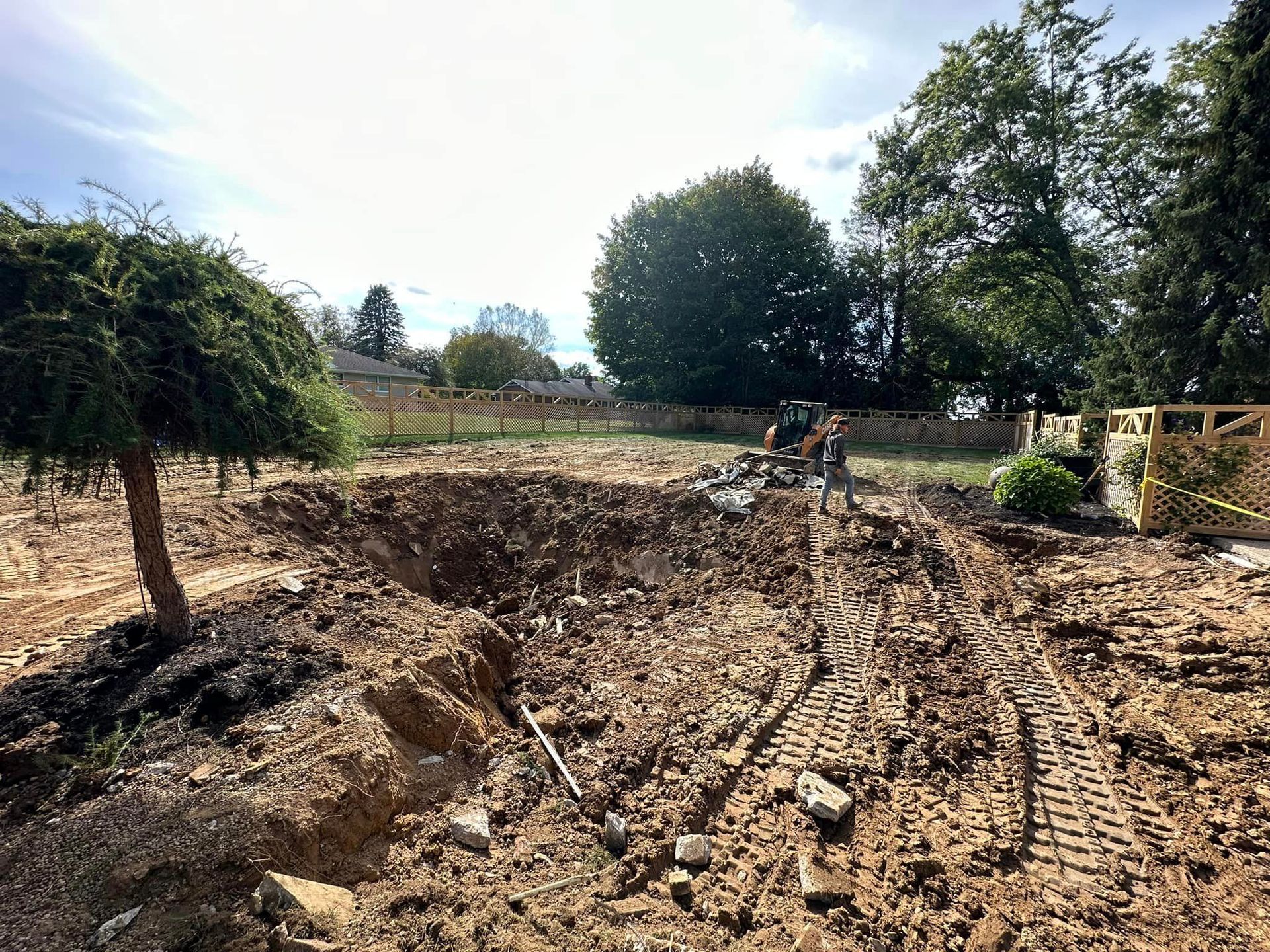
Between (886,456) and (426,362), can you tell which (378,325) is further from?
(886,456)

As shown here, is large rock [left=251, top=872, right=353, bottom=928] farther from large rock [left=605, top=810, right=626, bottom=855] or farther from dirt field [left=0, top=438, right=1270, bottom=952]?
large rock [left=605, top=810, right=626, bottom=855]

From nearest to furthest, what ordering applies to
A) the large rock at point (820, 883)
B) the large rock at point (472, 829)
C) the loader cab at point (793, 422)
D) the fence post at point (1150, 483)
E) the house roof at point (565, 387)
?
1. the large rock at point (820, 883)
2. the large rock at point (472, 829)
3. the fence post at point (1150, 483)
4. the loader cab at point (793, 422)
5. the house roof at point (565, 387)

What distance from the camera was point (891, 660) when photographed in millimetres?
4270

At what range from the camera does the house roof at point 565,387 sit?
4369 cm

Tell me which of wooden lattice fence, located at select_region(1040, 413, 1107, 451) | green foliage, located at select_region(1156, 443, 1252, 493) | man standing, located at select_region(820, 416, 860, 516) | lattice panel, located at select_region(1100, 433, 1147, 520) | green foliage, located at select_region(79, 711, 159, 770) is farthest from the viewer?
wooden lattice fence, located at select_region(1040, 413, 1107, 451)

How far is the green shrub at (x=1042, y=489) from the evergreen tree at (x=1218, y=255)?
7626mm

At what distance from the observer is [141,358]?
251 cm

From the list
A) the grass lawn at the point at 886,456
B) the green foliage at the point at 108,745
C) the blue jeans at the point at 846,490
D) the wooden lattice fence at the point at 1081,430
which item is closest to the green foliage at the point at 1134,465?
the wooden lattice fence at the point at 1081,430

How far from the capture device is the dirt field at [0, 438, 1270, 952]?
214 centimetres

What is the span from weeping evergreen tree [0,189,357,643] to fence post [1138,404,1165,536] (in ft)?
Answer: 31.3

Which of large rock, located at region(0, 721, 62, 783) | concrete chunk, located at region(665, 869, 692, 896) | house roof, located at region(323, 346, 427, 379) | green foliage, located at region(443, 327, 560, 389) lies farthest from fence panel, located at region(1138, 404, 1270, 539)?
green foliage, located at region(443, 327, 560, 389)

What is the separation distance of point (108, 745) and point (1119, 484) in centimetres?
1164

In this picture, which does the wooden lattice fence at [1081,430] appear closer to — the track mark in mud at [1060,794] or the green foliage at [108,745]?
the track mark in mud at [1060,794]

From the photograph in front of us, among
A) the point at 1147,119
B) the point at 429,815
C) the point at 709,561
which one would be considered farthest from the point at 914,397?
the point at 429,815
